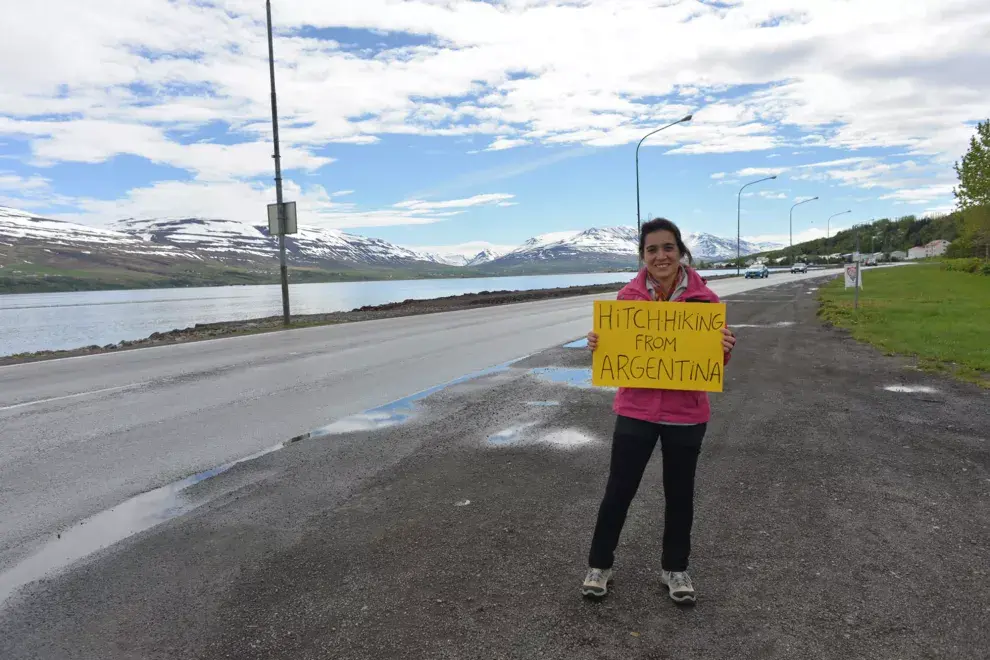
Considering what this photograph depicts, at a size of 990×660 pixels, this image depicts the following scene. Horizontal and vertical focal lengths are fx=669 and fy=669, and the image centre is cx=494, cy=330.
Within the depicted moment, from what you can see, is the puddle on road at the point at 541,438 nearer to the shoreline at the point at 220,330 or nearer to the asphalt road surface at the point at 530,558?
the asphalt road surface at the point at 530,558

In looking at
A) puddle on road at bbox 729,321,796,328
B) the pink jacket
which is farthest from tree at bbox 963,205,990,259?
the pink jacket

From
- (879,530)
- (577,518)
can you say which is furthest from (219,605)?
(879,530)

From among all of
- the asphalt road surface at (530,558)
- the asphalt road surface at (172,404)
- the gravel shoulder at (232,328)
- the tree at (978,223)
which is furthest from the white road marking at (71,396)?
the tree at (978,223)

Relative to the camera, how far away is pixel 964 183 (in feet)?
153

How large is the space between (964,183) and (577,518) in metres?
54.1

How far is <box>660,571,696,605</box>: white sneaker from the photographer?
3387 mm

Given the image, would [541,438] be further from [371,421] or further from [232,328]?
[232,328]

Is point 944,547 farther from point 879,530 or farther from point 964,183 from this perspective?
point 964,183

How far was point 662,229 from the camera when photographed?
3.54 m

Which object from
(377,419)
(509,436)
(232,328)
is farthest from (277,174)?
(509,436)

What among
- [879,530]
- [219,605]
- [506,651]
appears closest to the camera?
[506,651]

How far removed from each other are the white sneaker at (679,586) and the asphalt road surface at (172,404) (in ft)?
12.6

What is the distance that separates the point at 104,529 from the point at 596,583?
338cm

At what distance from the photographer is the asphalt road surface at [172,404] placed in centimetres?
545
